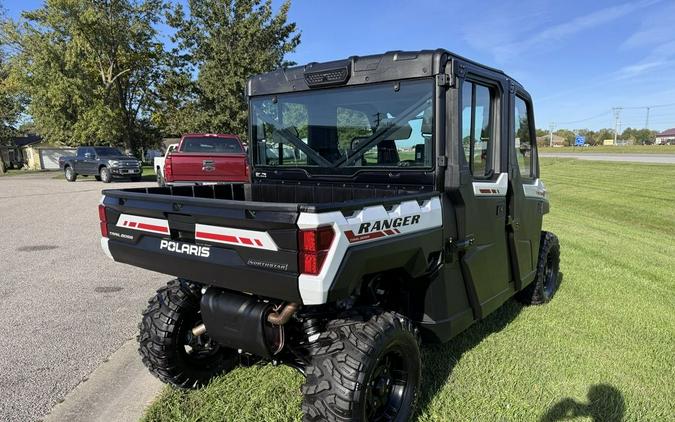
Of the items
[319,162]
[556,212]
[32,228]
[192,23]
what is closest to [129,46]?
[192,23]

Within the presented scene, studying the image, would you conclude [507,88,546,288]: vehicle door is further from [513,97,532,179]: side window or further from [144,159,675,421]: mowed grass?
[144,159,675,421]: mowed grass

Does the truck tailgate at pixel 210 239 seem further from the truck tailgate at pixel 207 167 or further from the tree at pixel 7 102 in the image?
the tree at pixel 7 102

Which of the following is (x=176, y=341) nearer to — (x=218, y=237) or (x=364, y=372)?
(x=218, y=237)

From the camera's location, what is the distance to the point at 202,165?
527 inches

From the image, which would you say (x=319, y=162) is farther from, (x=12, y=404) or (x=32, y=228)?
(x=32, y=228)

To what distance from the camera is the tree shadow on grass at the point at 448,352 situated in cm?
322

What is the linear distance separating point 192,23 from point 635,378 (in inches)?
1183

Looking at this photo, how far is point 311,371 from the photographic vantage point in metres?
2.46

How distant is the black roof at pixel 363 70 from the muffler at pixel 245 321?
168 centimetres

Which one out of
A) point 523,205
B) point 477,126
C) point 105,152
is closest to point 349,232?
point 477,126

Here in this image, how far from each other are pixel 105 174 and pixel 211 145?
10.2 m

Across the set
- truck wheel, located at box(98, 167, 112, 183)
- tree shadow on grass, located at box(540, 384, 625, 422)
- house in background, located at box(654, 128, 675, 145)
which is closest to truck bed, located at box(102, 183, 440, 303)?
tree shadow on grass, located at box(540, 384, 625, 422)

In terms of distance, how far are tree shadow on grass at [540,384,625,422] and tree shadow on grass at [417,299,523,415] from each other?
0.71 m

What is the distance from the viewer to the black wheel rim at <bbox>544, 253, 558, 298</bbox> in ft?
16.8
